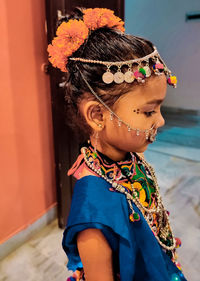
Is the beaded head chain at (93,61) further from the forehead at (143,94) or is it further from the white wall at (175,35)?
the white wall at (175,35)

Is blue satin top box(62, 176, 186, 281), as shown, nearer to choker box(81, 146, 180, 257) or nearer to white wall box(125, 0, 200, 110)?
choker box(81, 146, 180, 257)

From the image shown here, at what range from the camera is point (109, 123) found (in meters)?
0.73

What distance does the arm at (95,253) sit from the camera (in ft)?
2.20

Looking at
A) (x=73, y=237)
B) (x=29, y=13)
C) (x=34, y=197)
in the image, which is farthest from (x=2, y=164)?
(x=73, y=237)

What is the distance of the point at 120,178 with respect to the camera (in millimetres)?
813

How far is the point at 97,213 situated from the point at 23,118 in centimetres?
105

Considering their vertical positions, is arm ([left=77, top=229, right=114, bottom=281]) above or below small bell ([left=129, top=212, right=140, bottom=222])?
below

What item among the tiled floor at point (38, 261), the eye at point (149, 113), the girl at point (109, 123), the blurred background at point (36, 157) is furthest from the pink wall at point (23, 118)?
the eye at point (149, 113)

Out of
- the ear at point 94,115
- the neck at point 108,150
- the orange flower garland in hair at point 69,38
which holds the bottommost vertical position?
the neck at point 108,150

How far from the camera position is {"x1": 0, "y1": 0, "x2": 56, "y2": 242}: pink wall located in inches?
56.3

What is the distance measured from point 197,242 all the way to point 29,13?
67.8 inches

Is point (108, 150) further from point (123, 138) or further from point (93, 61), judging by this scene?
point (93, 61)

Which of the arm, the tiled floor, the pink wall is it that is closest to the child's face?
the arm

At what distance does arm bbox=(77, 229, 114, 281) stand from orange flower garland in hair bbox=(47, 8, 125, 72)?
459 mm
